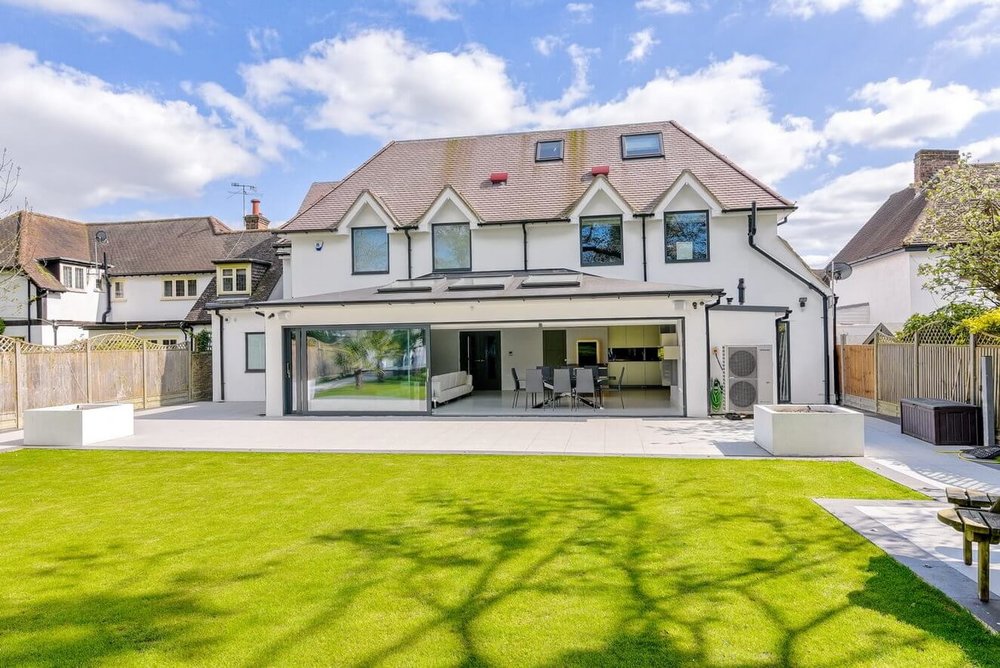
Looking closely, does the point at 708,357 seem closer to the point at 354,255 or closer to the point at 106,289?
the point at 354,255

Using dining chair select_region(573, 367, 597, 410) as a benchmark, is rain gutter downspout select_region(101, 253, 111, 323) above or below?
above

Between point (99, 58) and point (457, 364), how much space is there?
1451 cm

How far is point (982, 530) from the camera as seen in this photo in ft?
12.9

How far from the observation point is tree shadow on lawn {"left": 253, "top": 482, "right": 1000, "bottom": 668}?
11.6ft

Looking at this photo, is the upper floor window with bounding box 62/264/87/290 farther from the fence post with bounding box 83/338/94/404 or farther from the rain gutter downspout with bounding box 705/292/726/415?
the rain gutter downspout with bounding box 705/292/726/415

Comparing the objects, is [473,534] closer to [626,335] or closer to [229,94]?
[229,94]

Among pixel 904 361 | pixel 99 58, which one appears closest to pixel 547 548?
→ pixel 904 361

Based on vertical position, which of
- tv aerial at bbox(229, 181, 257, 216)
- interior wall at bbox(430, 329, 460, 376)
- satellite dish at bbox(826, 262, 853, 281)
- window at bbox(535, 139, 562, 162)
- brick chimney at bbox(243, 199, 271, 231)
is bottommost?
interior wall at bbox(430, 329, 460, 376)

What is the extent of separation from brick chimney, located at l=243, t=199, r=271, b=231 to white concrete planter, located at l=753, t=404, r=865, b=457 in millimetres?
25504

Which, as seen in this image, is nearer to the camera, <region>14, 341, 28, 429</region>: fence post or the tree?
the tree

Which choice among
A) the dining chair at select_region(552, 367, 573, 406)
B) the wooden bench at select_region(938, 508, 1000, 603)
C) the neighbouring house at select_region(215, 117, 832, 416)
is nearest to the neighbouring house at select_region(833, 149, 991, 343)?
the neighbouring house at select_region(215, 117, 832, 416)

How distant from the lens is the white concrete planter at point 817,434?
9.62 m

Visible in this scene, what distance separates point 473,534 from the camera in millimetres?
5773

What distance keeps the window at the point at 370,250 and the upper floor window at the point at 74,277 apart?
53.1 feet
